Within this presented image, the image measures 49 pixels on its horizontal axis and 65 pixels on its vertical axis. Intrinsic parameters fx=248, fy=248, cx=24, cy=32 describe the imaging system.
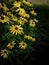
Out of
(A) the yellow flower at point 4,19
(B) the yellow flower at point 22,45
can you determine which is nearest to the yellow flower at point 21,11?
(A) the yellow flower at point 4,19

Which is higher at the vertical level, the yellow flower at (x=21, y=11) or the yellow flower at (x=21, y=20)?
the yellow flower at (x=21, y=11)

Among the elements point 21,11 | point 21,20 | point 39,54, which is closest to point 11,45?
point 21,20

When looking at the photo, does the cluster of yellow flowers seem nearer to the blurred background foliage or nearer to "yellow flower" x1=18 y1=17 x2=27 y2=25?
"yellow flower" x1=18 y1=17 x2=27 y2=25

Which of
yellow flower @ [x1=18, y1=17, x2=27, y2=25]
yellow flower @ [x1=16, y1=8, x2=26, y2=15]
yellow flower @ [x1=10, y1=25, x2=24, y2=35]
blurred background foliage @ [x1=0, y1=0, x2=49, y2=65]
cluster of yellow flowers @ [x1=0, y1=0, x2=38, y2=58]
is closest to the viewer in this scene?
blurred background foliage @ [x1=0, y1=0, x2=49, y2=65]

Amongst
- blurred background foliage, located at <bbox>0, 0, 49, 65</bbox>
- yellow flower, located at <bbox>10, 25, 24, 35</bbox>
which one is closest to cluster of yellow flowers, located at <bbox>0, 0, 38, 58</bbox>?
yellow flower, located at <bbox>10, 25, 24, 35</bbox>

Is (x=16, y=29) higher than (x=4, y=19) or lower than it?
lower

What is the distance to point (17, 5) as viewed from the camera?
17.4 ft

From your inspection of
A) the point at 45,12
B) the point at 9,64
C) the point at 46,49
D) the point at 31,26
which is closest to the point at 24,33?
the point at 31,26

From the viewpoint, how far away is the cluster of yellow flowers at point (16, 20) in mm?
4463

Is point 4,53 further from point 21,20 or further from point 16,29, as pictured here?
point 21,20

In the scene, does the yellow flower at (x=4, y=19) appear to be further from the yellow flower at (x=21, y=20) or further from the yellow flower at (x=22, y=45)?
the yellow flower at (x=22, y=45)

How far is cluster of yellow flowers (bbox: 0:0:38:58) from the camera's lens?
14.6ft

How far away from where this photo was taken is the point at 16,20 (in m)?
4.91

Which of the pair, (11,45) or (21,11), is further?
(21,11)
